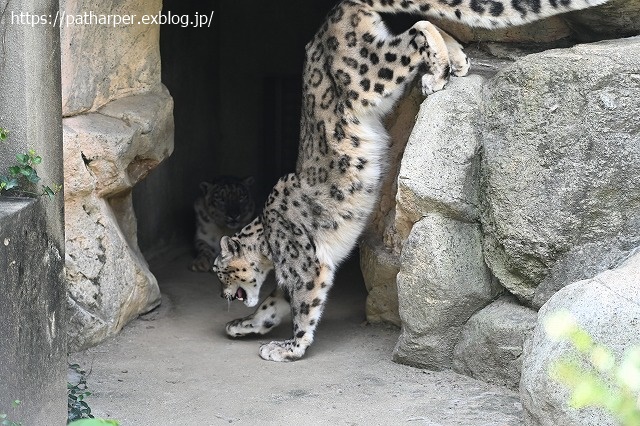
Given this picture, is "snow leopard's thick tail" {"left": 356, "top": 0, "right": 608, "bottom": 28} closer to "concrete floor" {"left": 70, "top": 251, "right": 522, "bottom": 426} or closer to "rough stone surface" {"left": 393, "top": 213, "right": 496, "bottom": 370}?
"rough stone surface" {"left": 393, "top": 213, "right": 496, "bottom": 370}

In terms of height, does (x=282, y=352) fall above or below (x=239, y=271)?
below

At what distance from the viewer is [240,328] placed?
19.9 ft

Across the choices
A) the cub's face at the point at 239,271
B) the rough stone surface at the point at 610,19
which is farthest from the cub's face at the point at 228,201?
the rough stone surface at the point at 610,19

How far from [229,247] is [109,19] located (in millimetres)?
1668

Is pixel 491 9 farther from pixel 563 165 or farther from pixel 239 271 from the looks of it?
pixel 239 271

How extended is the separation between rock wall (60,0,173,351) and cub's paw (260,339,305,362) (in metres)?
0.98

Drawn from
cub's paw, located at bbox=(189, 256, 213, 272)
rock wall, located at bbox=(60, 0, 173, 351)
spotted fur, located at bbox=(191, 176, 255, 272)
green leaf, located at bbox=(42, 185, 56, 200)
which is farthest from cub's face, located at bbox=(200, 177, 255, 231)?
green leaf, located at bbox=(42, 185, 56, 200)

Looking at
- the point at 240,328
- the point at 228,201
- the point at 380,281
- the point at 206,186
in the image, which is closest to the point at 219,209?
the point at 228,201

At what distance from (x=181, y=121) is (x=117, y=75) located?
2.56 m

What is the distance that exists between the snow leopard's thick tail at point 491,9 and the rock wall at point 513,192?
207 millimetres

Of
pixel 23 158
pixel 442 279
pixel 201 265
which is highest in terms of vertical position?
pixel 23 158

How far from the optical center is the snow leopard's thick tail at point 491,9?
189 inches

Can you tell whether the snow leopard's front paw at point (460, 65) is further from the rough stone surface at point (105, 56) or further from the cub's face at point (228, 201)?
the cub's face at point (228, 201)

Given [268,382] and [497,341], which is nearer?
[497,341]
